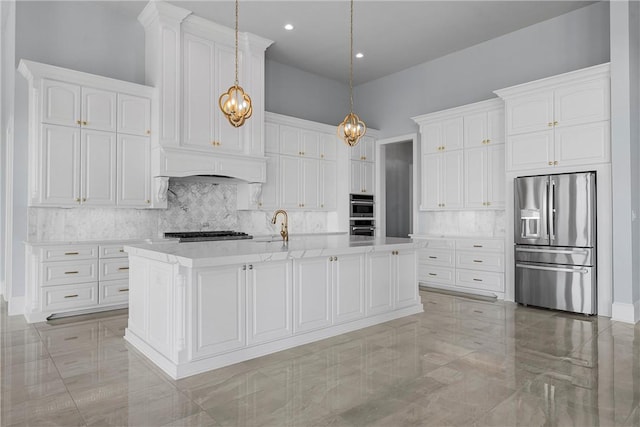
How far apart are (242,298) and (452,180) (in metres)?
4.27

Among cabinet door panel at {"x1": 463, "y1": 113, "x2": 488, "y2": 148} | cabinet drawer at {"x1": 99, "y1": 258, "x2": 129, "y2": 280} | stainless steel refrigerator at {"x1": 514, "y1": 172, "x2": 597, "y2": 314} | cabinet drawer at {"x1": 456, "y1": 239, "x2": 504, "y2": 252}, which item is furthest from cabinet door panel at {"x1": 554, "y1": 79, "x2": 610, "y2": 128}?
cabinet drawer at {"x1": 99, "y1": 258, "x2": 129, "y2": 280}

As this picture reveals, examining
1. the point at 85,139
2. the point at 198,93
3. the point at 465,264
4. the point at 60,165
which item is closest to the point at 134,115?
the point at 85,139

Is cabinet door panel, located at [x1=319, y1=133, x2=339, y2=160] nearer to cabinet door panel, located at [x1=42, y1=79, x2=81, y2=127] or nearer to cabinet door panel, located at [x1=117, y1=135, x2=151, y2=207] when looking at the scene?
cabinet door panel, located at [x1=117, y1=135, x2=151, y2=207]

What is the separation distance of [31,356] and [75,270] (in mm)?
1402

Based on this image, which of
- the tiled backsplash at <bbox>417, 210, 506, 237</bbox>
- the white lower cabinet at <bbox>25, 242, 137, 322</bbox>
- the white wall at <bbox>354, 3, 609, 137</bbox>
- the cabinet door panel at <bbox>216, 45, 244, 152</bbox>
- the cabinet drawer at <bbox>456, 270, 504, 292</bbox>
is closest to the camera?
the white lower cabinet at <bbox>25, 242, 137, 322</bbox>

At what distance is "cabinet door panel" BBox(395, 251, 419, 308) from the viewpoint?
452cm

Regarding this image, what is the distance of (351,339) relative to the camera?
12.4 feet

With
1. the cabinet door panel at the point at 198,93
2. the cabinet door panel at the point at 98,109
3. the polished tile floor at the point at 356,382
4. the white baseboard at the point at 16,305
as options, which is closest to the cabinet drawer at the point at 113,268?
the polished tile floor at the point at 356,382

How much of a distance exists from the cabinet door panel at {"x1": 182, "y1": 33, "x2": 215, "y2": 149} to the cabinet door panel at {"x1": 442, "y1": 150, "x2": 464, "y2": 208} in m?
3.57

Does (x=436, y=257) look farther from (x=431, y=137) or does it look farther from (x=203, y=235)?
(x=203, y=235)

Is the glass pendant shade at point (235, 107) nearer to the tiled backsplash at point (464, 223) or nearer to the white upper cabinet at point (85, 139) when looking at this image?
the white upper cabinet at point (85, 139)

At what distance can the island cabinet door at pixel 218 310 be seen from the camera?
9.71ft

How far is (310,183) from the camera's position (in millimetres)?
7012

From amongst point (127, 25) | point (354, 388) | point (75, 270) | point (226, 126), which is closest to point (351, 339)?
point (354, 388)
